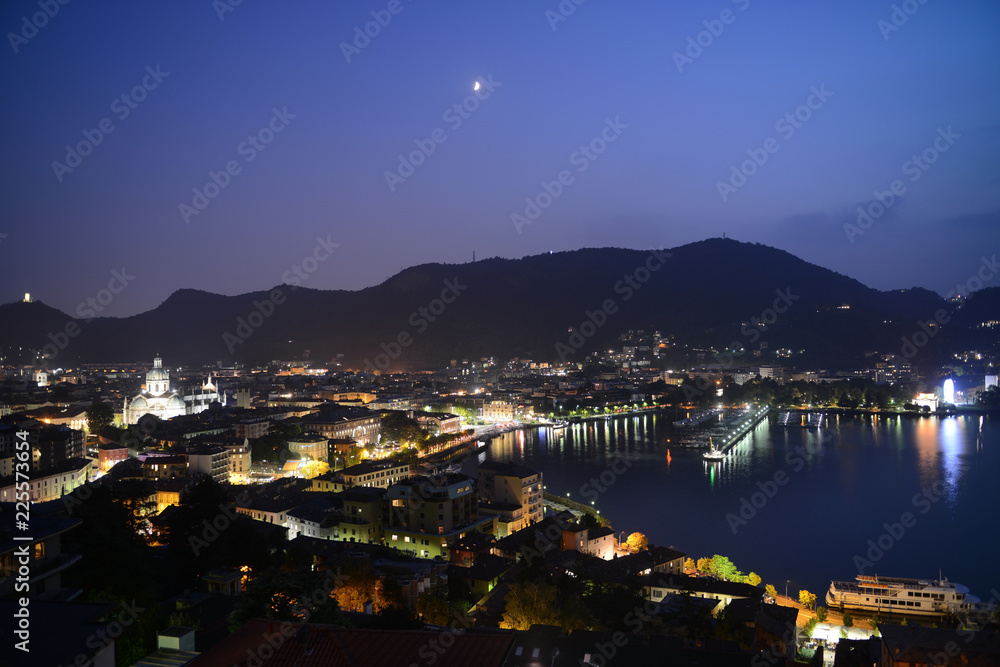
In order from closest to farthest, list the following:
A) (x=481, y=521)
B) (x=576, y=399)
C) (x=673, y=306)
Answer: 1. (x=481, y=521)
2. (x=576, y=399)
3. (x=673, y=306)

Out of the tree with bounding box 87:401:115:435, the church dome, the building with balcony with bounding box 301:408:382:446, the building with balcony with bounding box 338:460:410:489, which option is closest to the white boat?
the building with balcony with bounding box 338:460:410:489

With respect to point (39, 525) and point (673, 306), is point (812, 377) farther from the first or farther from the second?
point (39, 525)

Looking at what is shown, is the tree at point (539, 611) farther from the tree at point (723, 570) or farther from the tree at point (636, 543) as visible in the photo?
the tree at point (636, 543)

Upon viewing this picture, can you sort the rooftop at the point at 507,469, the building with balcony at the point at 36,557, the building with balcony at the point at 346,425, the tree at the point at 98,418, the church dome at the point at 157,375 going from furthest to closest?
the church dome at the point at 157,375
the building with balcony at the point at 346,425
the tree at the point at 98,418
the rooftop at the point at 507,469
the building with balcony at the point at 36,557

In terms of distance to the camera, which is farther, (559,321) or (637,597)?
(559,321)

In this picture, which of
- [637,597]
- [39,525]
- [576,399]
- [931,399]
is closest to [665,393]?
[576,399]

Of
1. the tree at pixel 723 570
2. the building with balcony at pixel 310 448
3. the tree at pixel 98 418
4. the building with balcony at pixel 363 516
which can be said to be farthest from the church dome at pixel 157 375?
the tree at pixel 723 570
